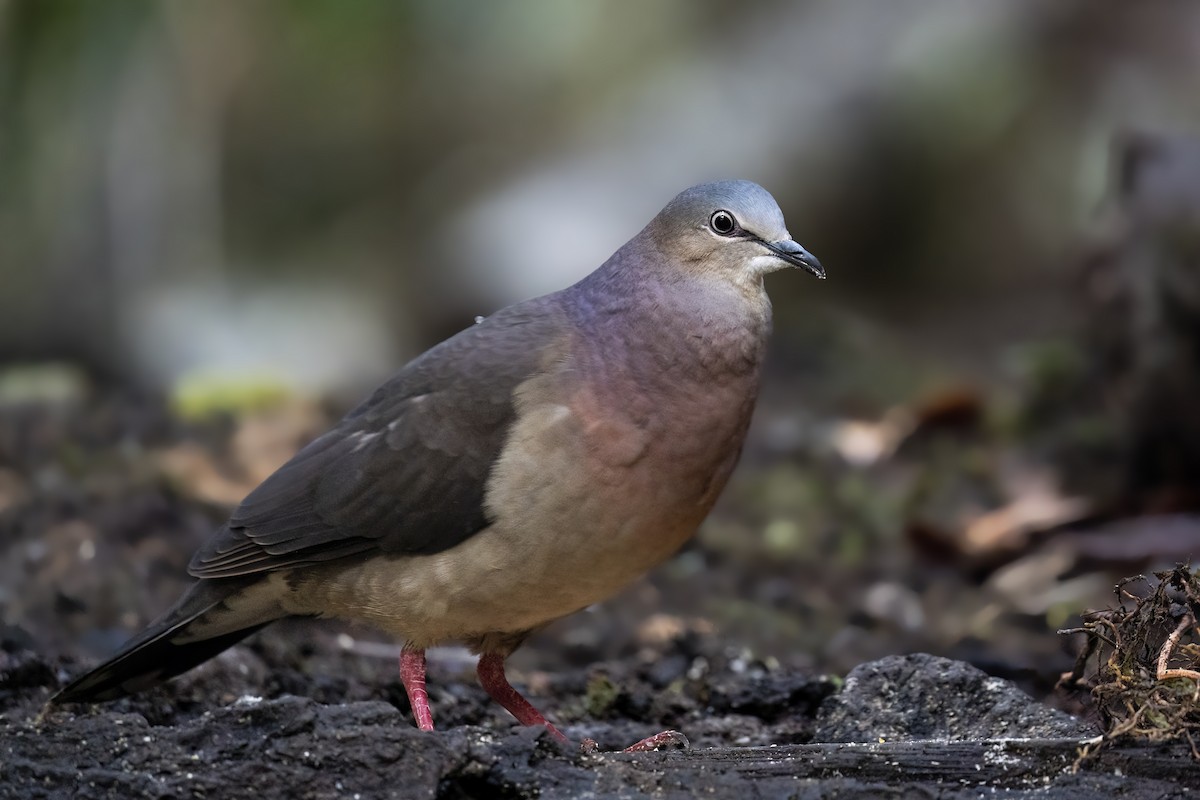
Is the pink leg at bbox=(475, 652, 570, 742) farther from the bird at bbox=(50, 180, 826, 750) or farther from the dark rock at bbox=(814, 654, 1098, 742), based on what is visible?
the dark rock at bbox=(814, 654, 1098, 742)

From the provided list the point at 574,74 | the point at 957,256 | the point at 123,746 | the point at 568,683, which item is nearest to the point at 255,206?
the point at 574,74

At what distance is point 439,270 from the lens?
1024 cm

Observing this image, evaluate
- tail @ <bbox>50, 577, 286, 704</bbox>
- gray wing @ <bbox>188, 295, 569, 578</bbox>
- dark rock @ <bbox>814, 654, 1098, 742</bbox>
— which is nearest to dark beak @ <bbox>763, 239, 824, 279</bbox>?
gray wing @ <bbox>188, 295, 569, 578</bbox>

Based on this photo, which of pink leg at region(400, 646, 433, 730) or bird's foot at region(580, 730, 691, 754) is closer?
bird's foot at region(580, 730, 691, 754)

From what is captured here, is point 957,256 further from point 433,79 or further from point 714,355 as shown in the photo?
point 714,355

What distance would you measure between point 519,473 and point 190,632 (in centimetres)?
121

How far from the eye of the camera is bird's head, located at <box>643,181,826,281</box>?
4.19 m

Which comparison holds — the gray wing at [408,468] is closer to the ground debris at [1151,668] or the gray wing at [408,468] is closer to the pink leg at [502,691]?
the pink leg at [502,691]

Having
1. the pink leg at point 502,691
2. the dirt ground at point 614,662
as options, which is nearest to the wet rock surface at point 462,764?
the dirt ground at point 614,662

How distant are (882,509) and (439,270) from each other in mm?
4193

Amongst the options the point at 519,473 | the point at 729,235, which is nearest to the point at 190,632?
the point at 519,473

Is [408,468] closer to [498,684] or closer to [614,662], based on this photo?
[498,684]

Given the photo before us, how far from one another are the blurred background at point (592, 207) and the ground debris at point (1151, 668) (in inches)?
144

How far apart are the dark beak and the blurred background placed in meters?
2.99
